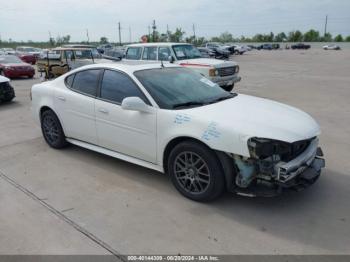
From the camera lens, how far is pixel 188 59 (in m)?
11.3

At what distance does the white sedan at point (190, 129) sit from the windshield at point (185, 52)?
6533mm

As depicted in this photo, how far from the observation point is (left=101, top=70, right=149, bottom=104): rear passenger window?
165 inches

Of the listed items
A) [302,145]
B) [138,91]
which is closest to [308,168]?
[302,145]

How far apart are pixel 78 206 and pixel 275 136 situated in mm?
2358

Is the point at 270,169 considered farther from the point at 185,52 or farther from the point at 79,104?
the point at 185,52

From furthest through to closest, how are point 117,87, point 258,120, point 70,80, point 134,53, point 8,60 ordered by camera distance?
point 8,60 < point 134,53 < point 70,80 < point 117,87 < point 258,120

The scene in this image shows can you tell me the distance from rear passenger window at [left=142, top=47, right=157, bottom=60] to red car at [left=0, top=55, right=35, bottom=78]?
342 inches

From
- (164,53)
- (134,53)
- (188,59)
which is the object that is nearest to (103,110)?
(164,53)

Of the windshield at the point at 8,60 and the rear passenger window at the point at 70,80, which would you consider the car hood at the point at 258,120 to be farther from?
the windshield at the point at 8,60

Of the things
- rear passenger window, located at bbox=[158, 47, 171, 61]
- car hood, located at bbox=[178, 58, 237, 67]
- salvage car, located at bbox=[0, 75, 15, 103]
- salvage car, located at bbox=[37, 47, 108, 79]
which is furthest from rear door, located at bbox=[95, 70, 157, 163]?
salvage car, located at bbox=[37, 47, 108, 79]

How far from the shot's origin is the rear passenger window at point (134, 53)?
1182 centimetres

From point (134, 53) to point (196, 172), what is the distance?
9.17 metres

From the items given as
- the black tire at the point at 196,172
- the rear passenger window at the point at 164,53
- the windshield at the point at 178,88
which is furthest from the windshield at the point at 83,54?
the black tire at the point at 196,172

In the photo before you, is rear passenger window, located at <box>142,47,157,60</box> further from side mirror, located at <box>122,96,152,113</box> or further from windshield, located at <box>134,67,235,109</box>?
side mirror, located at <box>122,96,152,113</box>
